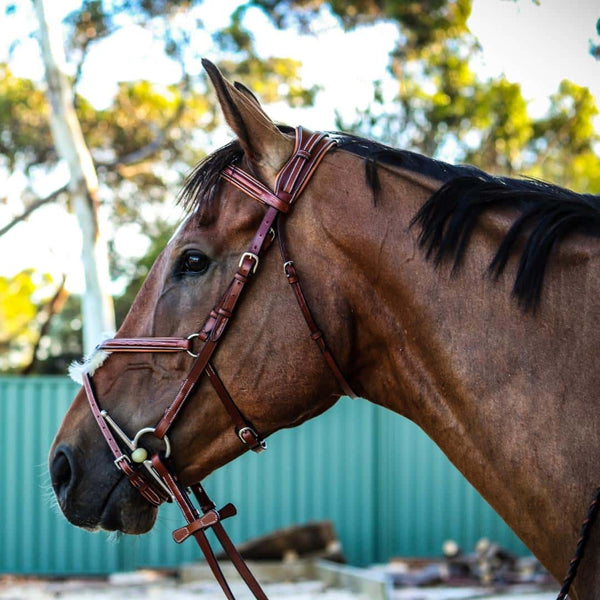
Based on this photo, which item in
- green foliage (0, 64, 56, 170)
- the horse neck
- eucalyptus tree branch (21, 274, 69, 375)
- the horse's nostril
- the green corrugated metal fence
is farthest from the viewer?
eucalyptus tree branch (21, 274, 69, 375)

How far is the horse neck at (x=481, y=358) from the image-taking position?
5.35 ft

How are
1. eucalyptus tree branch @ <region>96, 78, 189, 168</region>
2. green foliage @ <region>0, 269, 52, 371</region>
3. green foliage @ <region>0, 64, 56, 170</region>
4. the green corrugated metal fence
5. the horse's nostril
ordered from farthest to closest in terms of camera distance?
green foliage @ <region>0, 269, 52, 371</region>
green foliage @ <region>0, 64, 56, 170</region>
eucalyptus tree branch @ <region>96, 78, 189, 168</region>
the green corrugated metal fence
the horse's nostril

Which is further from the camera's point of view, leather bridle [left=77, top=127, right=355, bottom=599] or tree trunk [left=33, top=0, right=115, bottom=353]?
tree trunk [left=33, top=0, right=115, bottom=353]

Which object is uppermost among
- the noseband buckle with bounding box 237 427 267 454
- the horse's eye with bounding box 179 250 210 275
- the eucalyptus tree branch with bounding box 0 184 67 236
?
the eucalyptus tree branch with bounding box 0 184 67 236

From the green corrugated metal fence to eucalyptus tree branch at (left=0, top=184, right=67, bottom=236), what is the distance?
324 centimetres

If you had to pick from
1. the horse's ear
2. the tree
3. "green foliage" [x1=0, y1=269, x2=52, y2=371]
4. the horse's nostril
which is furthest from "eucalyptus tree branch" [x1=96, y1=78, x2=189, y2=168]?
the horse's nostril

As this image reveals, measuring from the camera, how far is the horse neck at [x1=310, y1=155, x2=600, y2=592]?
1.63 metres

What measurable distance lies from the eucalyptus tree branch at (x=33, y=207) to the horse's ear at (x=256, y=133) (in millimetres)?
10102

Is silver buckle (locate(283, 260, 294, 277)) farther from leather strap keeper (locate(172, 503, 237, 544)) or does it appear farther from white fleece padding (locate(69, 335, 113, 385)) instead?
leather strap keeper (locate(172, 503, 237, 544))

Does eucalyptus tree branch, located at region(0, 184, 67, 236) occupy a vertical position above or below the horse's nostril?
above

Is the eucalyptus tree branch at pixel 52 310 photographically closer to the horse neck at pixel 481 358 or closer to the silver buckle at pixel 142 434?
the silver buckle at pixel 142 434

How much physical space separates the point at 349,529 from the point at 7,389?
198 inches

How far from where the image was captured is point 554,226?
1.71 m

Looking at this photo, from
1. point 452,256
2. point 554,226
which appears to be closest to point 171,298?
point 452,256
